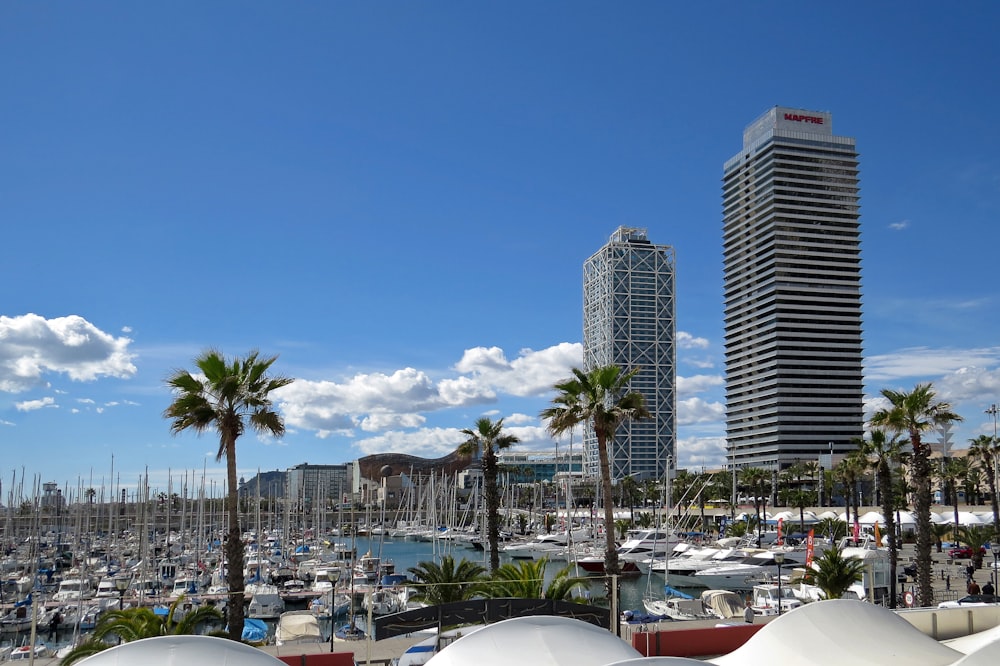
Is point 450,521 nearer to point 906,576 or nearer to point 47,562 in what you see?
point 47,562

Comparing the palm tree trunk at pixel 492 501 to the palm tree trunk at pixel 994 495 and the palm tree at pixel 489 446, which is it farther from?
the palm tree trunk at pixel 994 495

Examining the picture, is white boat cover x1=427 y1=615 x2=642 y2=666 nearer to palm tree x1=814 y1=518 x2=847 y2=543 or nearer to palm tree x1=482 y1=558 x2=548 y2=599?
palm tree x1=482 y1=558 x2=548 y2=599

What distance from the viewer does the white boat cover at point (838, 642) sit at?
46.0ft

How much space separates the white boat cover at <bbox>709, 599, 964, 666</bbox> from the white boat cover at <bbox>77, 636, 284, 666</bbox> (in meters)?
8.13

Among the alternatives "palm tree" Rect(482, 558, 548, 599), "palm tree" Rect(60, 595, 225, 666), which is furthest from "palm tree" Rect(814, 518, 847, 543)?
"palm tree" Rect(60, 595, 225, 666)

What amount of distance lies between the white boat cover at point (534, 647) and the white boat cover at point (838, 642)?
315 centimetres

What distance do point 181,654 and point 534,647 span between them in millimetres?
4882

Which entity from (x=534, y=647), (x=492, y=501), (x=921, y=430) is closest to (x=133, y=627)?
(x=534, y=647)

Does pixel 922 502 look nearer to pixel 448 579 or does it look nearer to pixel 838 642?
pixel 448 579

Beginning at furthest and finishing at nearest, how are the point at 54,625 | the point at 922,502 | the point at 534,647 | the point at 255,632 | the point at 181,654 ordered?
the point at 54,625
the point at 255,632
the point at 922,502
the point at 534,647
the point at 181,654

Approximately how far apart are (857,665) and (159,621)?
12.8 metres

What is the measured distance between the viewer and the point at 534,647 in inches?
467

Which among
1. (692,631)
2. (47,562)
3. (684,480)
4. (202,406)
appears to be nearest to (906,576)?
(692,631)

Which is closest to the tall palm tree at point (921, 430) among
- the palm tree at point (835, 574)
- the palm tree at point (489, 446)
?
the palm tree at point (835, 574)
